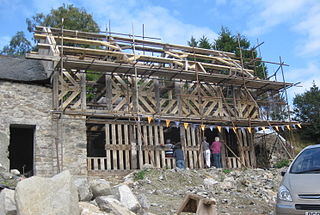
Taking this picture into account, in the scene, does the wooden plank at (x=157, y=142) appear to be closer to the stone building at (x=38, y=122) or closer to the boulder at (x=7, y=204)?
the stone building at (x=38, y=122)

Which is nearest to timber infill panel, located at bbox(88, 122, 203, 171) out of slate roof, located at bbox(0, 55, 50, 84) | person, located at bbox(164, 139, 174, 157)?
person, located at bbox(164, 139, 174, 157)

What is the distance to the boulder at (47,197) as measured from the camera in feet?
23.8

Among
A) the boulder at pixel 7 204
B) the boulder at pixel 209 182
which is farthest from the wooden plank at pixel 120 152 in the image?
the boulder at pixel 7 204

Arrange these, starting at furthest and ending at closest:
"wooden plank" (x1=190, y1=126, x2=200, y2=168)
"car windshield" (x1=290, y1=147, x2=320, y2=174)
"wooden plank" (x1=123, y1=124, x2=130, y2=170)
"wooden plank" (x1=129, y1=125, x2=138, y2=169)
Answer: "wooden plank" (x1=190, y1=126, x2=200, y2=168), "wooden plank" (x1=129, y1=125, x2=138, y2=169), "wooden plank" (x1=123, y1=124, x2=130, y2=170), "car windshield" (x1=290, y1=147, x2=320, y2=174)

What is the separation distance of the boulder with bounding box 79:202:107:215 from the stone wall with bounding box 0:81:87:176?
7446 mm

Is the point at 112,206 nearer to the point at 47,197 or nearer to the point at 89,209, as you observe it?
the point at 89,209

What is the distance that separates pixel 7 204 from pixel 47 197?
1044 mm

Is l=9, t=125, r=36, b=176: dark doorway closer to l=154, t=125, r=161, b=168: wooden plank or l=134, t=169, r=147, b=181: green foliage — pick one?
l=154, t=125, r=161, b=168: wooden plank

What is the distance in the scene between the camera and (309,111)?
2741 centimetres

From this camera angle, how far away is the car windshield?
7.79 m

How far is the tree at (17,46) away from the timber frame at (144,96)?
14916mm

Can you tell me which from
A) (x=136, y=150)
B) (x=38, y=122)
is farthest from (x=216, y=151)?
(x=38, y=122)

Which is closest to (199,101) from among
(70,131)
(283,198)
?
(70,131)

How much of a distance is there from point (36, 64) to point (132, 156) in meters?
5.85
